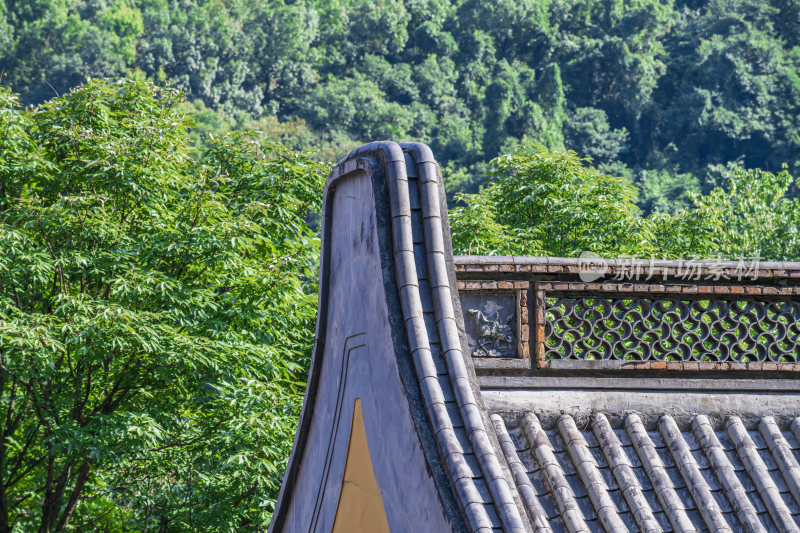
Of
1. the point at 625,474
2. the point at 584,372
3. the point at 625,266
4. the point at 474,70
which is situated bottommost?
the point at 625,474

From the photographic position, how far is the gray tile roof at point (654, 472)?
4723 mm

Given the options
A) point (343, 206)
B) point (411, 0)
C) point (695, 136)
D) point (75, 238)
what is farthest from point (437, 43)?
point (343, 206)

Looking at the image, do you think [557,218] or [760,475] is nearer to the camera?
[760,475]

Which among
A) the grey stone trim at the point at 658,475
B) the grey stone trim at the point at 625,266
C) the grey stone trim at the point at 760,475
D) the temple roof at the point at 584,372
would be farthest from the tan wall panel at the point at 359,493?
the grey stone trim at the point at 760,475

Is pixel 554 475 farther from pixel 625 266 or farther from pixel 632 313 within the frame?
pixel 625 266

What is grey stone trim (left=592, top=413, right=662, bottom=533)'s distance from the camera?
4.68 meters

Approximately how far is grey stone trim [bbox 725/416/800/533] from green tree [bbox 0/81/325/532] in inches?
249

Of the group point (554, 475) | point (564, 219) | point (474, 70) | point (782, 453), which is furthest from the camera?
point (474, 70)

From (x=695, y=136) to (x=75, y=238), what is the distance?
66.0 metres

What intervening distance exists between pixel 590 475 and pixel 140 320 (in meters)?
7.03

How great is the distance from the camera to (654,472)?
4.93m

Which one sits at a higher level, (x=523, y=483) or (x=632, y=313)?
(x=632, y=313)

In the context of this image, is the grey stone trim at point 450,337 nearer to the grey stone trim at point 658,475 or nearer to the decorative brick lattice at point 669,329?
the decorative brick lattice at point 669,329

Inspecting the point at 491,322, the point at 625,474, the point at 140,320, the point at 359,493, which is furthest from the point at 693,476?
the point at 140,320
